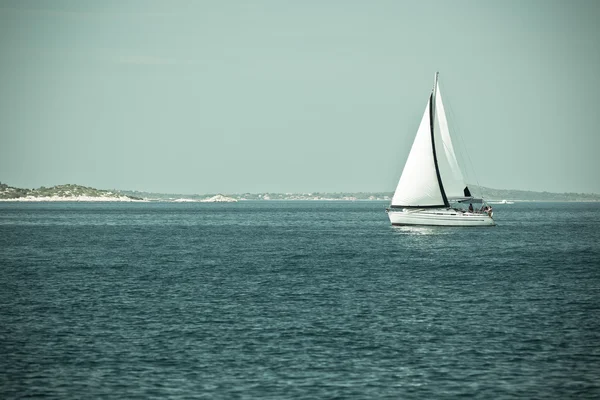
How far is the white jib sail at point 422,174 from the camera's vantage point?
99.5m

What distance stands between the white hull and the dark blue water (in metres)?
34.7

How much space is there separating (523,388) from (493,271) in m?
33.1

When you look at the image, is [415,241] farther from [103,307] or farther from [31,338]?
[31,338]

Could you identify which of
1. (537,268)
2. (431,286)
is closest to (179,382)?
(431,286)

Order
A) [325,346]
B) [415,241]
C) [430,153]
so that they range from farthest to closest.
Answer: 1. [430,153]
2. [415,241]
3. [325,346]

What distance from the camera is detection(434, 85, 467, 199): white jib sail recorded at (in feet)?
328

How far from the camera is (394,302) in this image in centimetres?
4012

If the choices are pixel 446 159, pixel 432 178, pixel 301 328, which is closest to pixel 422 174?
pixel 432 178

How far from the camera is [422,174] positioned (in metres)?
99.6

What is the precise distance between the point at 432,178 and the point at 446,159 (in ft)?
12.2

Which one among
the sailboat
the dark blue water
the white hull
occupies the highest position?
the sailboat

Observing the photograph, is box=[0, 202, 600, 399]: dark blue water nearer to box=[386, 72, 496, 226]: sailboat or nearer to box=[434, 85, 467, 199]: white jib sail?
box=[386, 72, 496, 226]: sailboat

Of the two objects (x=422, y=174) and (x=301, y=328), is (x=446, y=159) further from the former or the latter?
(x=301, y=328)

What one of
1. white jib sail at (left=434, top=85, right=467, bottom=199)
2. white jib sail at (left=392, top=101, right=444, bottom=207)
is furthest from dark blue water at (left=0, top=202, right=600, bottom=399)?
white jib sail at (left=434, top=85, right=467, bottom=199)
